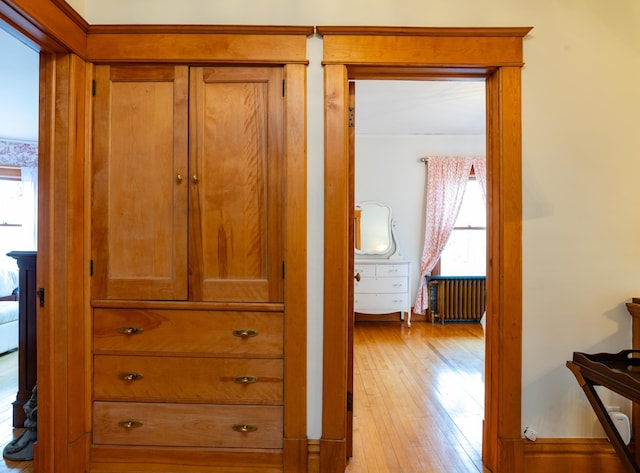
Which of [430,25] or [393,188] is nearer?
[430,25]

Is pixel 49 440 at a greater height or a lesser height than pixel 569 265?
lesser

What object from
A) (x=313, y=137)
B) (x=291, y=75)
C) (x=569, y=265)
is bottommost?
(x=569, y=265)

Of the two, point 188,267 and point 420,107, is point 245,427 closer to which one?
point 188,267

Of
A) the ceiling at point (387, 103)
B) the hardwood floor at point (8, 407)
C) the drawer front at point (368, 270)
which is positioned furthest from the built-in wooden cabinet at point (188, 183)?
the drawer front at point (368, 270)

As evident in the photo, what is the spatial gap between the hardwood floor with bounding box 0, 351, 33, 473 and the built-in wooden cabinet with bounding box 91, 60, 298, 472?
0.48 meters

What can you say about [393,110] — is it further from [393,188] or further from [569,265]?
[569,265]

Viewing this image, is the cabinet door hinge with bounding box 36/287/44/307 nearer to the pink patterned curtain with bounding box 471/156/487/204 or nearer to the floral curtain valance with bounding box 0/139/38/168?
the floral curtain valance with bounding box 0/139/38/168

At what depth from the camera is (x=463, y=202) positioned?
15.8ft

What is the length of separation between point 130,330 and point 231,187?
87 centimetres

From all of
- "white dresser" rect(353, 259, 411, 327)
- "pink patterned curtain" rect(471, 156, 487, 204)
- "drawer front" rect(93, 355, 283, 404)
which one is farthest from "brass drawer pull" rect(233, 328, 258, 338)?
"pink patterned curtain" rect(471, 156, 487, 204)

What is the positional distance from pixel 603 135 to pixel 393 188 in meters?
3.18

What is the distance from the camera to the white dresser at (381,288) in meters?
4.45

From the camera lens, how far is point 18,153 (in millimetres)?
4633

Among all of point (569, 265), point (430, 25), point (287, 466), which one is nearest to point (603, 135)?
point (569, 265)
